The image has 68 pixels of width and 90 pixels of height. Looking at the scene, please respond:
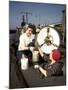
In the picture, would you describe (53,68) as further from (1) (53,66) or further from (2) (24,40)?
(2) (24,40)

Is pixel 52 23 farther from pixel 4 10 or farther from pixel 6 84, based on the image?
pixel 6 84

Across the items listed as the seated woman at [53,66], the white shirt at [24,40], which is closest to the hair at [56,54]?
the seated woman at [53,66]

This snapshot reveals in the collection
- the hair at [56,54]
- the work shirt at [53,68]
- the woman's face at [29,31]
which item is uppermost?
the woman's face at [29,31]

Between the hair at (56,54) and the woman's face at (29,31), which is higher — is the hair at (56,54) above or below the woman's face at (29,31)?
below

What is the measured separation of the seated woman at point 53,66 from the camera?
1608 millimetres

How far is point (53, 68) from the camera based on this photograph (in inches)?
64.1

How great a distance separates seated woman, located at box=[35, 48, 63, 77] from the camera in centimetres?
161

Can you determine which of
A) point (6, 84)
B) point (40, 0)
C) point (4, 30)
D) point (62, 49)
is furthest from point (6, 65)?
point (40, 0)

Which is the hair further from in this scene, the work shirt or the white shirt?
the white shirt

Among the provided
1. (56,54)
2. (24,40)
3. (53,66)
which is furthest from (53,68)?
(24,40)

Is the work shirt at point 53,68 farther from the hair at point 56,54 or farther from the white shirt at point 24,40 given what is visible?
the white shirt at point 24,40

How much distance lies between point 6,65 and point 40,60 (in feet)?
1.00

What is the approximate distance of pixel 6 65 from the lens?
5.08ft

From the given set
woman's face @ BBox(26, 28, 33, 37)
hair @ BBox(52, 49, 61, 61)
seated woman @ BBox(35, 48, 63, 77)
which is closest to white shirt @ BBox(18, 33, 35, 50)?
woman's face @ BBox(26, 28, 33, 37)
